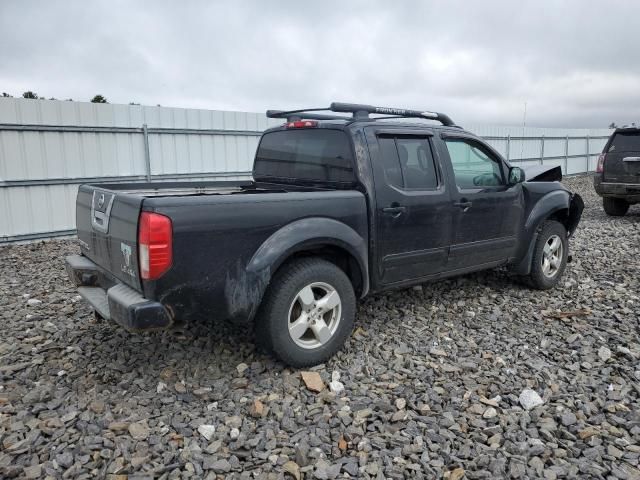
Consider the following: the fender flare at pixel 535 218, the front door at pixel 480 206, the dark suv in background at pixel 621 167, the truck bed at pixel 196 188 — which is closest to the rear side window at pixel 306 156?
the truck bed at pixel 196 188

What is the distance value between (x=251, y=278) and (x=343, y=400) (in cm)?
97

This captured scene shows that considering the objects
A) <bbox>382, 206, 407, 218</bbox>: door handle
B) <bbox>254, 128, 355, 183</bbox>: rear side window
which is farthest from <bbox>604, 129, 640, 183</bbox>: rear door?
<bbox>254, 128, 355, 183</bbox>: rear side window

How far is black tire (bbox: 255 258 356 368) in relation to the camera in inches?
130

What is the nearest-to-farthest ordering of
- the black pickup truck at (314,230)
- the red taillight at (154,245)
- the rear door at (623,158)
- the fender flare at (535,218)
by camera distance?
1. the red taillight at (154,245)
2. the black pickup truck at (314,230)
3. the fender flare at (535,218)
4. the rear door at (623,158)

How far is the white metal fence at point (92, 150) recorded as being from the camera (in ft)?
25.4

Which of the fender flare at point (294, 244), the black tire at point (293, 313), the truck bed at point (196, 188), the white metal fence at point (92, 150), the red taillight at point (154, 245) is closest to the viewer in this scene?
the red taillight at point (154, 245)

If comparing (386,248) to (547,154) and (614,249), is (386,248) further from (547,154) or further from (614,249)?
(547,154)

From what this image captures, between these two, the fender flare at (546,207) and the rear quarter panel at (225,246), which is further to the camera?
the fender flare at (546,207)

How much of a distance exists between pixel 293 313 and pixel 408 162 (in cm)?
157

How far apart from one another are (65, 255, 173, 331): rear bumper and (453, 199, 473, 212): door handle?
2.60 meters

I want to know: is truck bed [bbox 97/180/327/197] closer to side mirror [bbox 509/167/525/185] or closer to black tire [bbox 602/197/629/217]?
side mirror [bbox 509/167/525/185]

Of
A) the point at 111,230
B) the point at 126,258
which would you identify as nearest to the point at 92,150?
the point at 111,230

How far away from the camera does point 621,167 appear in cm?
972

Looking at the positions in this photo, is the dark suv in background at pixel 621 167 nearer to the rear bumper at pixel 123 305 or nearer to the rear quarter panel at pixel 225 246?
the rear quarter panel at pixel 225 246
